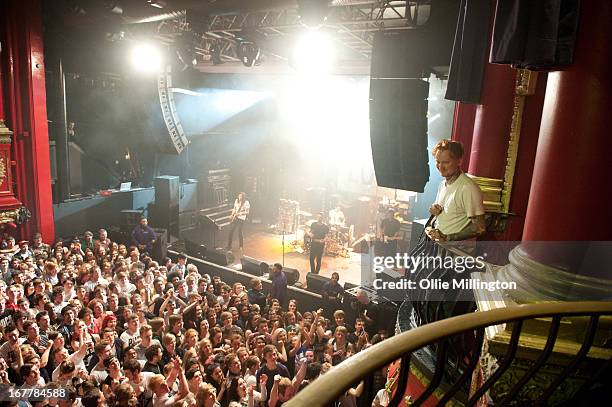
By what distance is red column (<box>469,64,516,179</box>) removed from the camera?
17.1 feet

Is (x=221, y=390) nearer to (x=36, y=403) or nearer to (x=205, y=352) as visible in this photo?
(x=205, y=352)

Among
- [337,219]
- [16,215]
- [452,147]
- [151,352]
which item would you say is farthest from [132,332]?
[337,219]

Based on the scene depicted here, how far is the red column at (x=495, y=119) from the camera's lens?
5.22 meters

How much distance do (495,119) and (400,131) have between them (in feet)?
9.07

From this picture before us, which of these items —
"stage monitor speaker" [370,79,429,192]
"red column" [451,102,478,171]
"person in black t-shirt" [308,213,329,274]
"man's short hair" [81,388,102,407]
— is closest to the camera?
"man's short hair" [81,388,102,407]

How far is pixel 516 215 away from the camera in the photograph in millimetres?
5125

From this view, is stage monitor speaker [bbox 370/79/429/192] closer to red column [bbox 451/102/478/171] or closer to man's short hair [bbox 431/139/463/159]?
red column [bbox 451/102/478/171]

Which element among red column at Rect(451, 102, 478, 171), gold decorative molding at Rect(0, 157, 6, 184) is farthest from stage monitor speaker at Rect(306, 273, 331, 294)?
gold decorative molding at Rect(0, 157, 6, 184)

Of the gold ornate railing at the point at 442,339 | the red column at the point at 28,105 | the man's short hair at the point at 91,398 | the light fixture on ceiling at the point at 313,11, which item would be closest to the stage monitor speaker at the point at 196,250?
the red column at the point at 28,105

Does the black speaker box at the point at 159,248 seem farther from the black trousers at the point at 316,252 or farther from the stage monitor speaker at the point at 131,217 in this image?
the black trousers at the point at 316,252

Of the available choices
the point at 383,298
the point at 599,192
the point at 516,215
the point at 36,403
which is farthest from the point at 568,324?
the point at 383,298

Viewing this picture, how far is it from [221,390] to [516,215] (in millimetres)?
3667

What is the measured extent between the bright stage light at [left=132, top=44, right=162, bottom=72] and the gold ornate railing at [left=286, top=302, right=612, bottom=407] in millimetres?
11782

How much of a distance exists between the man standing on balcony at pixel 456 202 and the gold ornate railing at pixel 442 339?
1515mm
